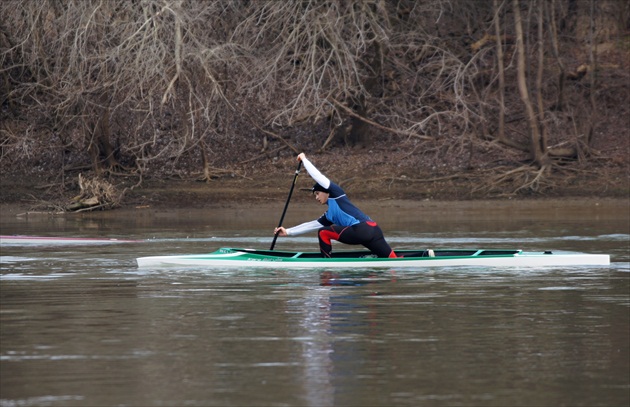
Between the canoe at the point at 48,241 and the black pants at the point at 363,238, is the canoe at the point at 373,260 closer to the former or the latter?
the black pants at the point at 363,238

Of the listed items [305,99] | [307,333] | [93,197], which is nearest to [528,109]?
[305,99]

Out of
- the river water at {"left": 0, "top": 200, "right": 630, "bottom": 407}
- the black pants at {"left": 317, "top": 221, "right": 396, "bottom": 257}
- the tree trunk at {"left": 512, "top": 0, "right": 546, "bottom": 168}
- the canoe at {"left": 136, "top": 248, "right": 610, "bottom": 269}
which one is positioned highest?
the tree trunk at {"left": 512, "top": 0, "right": 546, "bottom": 168}

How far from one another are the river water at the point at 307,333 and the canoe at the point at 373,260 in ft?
0.46

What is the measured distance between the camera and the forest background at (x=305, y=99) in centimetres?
2702

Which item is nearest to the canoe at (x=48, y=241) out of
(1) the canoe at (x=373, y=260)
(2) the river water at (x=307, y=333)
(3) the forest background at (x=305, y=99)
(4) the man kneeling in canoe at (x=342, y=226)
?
(2) the river water at (x=307, y=333)

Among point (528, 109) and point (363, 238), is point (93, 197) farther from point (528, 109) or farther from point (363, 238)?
point (363, 238)

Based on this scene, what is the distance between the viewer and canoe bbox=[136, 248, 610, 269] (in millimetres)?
16562

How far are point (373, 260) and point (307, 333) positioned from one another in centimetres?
552

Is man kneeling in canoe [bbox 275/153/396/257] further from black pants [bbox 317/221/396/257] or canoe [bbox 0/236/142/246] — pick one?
canoe [bbox 0/236/142/246]

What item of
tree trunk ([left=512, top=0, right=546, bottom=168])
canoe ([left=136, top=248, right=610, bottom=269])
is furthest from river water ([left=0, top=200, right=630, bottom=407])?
tree trunk ([left=512, top=0, right=546, bottom=168])

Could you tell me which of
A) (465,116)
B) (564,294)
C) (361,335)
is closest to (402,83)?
(465,116)

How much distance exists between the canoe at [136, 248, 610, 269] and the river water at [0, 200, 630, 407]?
141 mm

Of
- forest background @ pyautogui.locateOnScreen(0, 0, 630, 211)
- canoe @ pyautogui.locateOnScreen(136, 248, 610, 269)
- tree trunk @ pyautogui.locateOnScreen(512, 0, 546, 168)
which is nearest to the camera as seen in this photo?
canoe @ pyautogui.locateOnScreen(136, 248, 610, 269)

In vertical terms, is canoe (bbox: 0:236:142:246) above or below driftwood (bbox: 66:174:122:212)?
below
